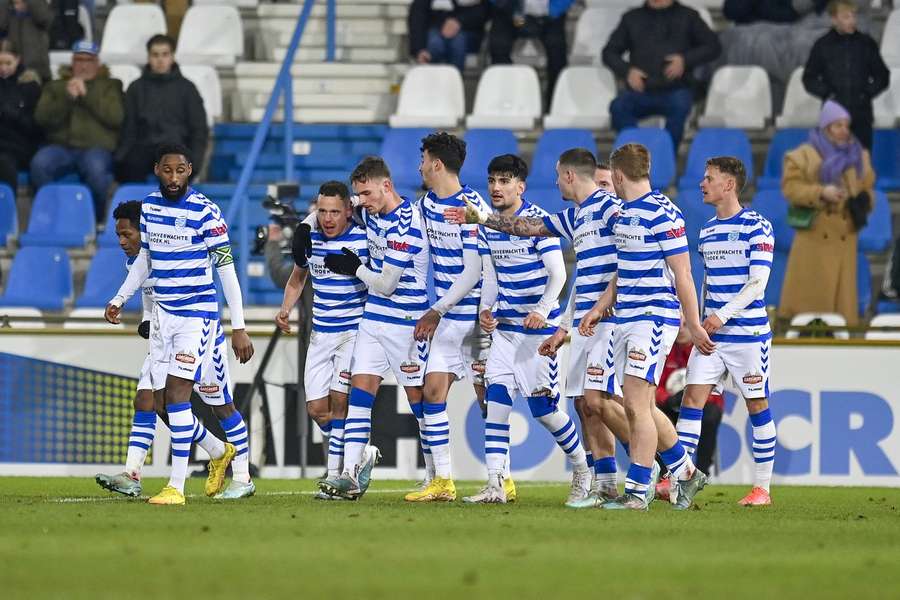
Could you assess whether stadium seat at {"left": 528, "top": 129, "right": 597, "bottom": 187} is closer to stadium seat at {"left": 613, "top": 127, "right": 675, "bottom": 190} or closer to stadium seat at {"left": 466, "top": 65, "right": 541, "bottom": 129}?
stadium seat at {"left": 613, "top": 127, "right": 675, "bottom": 190}

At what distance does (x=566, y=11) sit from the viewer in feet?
62.9

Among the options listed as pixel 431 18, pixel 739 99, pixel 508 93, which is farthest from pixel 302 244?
pixel 739 99

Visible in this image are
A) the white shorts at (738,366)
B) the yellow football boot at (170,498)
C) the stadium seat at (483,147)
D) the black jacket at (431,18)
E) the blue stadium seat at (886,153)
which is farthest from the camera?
the black jacket at (431,18)

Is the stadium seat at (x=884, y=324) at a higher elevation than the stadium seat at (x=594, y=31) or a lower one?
lower

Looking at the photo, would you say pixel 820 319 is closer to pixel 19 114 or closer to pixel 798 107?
pixel 798 107

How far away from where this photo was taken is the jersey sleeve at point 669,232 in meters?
10.3

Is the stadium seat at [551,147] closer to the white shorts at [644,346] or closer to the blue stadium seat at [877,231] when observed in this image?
the blue stadium seat at [877,231]

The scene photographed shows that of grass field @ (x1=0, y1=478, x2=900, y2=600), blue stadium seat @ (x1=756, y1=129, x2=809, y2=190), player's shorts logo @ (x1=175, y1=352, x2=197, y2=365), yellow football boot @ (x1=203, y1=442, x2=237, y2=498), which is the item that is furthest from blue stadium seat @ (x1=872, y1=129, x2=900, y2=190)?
player's shorts logo @ (x1=175, y1=352, x2=197, y2=365)

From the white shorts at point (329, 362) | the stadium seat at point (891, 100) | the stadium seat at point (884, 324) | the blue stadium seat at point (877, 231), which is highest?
the stadium seat at point (891, 100)

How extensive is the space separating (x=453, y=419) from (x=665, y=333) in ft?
16.2

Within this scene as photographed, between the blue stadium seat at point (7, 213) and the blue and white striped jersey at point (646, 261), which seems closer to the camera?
the blue and white striped jersey at point (646, 261)

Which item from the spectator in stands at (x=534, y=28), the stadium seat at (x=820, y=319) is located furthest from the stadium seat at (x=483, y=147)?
the stadium seat at (x=820, y=319)

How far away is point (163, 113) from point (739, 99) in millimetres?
6088

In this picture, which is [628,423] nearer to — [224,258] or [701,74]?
[224,258]
